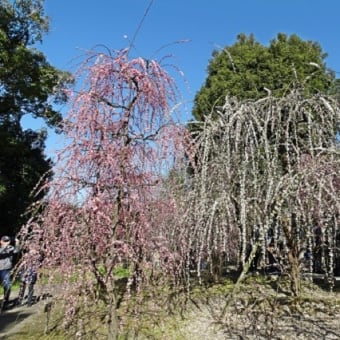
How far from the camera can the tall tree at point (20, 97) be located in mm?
9219

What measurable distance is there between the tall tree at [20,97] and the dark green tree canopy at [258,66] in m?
4.17

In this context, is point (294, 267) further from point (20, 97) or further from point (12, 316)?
point (20, 97)

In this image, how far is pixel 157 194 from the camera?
Result: 3529 mm

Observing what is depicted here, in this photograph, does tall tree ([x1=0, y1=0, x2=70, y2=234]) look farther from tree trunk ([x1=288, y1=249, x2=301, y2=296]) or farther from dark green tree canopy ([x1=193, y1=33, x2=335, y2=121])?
tree trunk ([x1=288, y1=249, x2=301, y2=296])

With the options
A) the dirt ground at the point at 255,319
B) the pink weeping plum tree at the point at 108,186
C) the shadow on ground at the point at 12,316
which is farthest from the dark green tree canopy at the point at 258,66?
the pink weeping plum tree at the point at 108,186

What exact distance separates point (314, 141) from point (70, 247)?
7.71 ft

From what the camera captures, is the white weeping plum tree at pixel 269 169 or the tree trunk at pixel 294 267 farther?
the tree trunk at pixel 294 267

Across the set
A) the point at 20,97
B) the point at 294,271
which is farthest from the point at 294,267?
the point at 20,97

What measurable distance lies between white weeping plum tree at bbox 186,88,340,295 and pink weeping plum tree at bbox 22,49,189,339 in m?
0.62

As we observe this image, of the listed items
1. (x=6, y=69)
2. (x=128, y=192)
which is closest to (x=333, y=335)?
(x=128, y=192)

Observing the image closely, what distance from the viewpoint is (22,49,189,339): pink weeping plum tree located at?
3158mm

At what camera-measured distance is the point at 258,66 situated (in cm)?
1149

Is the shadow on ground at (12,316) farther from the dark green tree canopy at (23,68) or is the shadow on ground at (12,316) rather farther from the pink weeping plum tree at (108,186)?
the dark green tree canopy at (23,68)

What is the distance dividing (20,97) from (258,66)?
6460 mm
